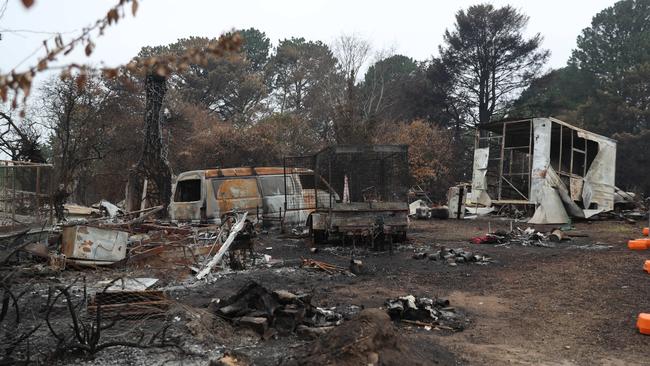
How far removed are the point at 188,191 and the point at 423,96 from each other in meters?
24.8

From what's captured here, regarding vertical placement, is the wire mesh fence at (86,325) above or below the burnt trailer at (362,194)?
below

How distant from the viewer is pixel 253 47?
4275 cm

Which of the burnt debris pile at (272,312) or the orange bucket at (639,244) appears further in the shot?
the orange bucket at (639,244)

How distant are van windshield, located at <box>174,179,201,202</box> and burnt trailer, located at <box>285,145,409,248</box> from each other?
3.18m

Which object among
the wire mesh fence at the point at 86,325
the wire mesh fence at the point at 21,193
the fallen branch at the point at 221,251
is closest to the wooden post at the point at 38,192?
the wire mesh fence at the point at 21,193

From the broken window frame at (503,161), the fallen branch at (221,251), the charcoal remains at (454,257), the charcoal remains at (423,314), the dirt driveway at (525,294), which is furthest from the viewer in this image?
the broken window frame at (503,161)

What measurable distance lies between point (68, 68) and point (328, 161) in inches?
383

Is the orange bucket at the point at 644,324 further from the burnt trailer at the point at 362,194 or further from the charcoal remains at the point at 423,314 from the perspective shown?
the burnt trailer at the point at 362,194

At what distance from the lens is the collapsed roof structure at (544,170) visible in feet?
49.6

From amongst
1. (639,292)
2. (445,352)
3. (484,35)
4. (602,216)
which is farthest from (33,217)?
(484,35)

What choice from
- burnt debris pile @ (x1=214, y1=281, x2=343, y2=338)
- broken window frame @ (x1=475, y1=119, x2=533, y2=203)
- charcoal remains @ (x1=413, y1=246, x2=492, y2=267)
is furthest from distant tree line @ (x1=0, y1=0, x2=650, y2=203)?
burnt debris pile @ (x1=214, y1=281, x2=343, y2=338)

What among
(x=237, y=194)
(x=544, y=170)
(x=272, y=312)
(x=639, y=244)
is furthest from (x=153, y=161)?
(x=639, y=244)

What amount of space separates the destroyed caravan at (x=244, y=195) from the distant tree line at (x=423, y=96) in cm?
1012

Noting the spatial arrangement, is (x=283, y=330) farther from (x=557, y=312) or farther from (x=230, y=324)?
(x=557, y=312)
